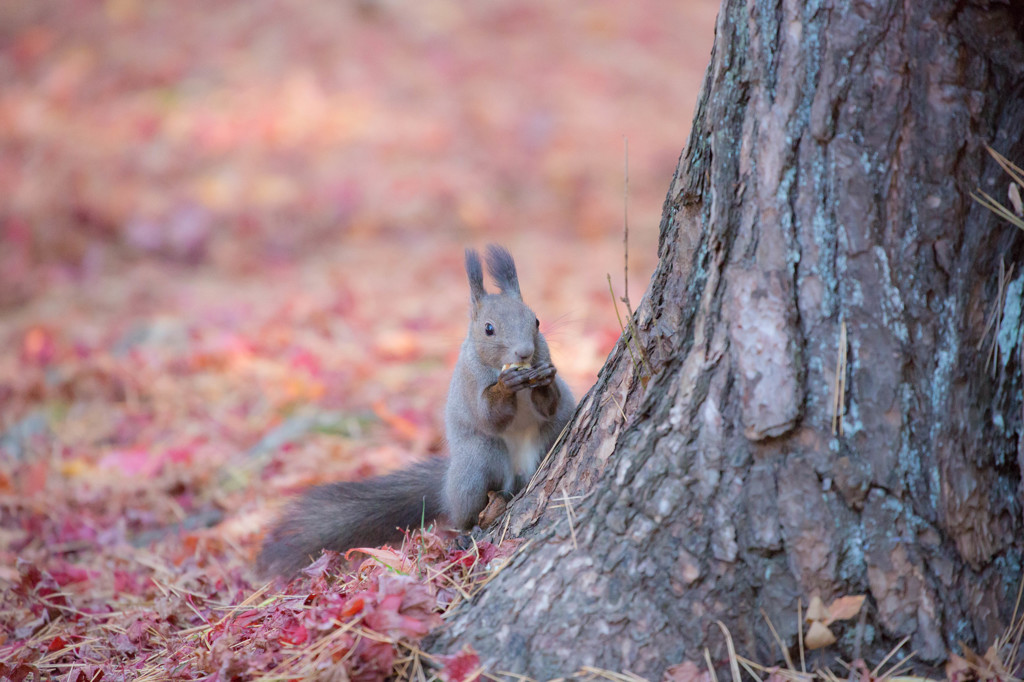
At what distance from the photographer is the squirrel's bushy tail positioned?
280 centimetres

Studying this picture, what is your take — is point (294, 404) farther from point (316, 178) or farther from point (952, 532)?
point (316, 178)

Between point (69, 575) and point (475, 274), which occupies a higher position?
point (475, 274)

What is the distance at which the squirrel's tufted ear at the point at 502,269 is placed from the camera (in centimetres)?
314

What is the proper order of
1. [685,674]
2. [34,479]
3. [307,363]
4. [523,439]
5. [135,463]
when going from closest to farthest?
[685,674] < [523,439] < [34,479] < [135,463] < [307,363]

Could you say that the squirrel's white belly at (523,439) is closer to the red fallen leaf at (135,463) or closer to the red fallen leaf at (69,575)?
the red fallen leaf at (69,575)

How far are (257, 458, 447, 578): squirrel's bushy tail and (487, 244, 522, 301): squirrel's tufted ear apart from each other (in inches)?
29.2

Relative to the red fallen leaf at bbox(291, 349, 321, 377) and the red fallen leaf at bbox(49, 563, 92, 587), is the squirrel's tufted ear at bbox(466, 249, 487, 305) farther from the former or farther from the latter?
the red fallen leaf at bbox(291, 349, 321, 377)

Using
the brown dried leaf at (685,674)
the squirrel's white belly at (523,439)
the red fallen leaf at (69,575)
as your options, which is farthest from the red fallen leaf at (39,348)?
the brown dried leaf at (685,674)

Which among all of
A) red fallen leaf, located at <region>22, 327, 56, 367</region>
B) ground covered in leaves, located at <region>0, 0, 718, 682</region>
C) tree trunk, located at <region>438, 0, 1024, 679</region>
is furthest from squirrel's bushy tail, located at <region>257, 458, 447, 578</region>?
red fallen leaf, located at <region>22, 327, 56, 367</region>

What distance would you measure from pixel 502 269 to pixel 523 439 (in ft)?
2.08

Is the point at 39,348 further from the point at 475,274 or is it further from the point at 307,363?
the point at 475,274

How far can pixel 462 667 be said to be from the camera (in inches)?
72.2

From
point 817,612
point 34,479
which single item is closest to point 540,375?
point 817,612

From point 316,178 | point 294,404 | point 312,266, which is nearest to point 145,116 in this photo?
point 316,178
